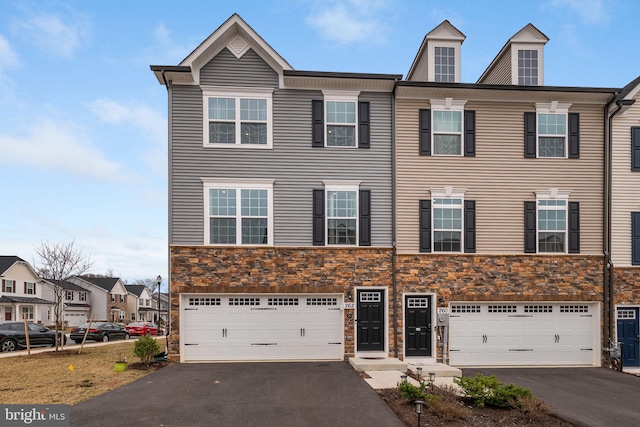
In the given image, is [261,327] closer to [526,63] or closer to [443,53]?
[443,53]

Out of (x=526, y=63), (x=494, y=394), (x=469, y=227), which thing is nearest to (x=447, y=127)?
(x=469, y=227)

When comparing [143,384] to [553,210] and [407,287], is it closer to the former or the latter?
[407,287]

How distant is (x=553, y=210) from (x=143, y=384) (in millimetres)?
13920

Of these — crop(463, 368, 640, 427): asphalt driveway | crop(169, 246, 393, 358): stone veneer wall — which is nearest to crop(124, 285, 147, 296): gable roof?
crop(169, 246, 393, 358): stone veneer wall

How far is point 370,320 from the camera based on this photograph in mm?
12852

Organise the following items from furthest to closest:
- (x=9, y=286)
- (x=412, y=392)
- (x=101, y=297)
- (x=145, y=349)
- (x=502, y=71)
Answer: (x=101, y=297), (x=9, y=286), (x=502, y=71), (x=145, y=349), (x=412, y=392)

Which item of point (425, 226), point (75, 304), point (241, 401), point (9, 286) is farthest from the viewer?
point (75, 304)

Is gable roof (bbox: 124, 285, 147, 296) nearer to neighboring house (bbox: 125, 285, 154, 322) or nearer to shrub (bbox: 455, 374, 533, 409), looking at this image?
neighboring house (bbox: 125, 285, 154, 322)

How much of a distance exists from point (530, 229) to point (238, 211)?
10.0m

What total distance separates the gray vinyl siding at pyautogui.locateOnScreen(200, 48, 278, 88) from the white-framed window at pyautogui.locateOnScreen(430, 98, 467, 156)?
565cm

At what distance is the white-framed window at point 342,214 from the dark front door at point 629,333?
9673 millimetres

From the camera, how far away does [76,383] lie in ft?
33.0

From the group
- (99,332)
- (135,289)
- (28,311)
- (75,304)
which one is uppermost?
(99,332)

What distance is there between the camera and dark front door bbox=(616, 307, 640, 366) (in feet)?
43.7
